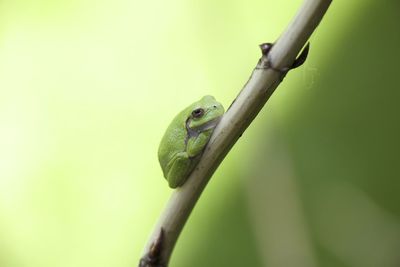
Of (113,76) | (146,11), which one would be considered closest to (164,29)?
(146,11)

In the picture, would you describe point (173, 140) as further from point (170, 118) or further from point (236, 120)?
point (170, 118)

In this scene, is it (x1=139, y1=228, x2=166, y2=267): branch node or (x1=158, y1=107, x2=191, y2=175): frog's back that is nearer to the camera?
(x1=139, y1=228, x2=166, y2=267): branch node

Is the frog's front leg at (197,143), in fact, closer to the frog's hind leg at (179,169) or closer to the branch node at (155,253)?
the frog's hind leg at (179,169)

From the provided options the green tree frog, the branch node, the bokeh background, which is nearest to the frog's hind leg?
the green tree frog

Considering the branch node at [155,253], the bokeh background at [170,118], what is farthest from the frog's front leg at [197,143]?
the bokeh background at [170,118]

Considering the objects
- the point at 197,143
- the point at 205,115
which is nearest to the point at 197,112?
the point at 205,115

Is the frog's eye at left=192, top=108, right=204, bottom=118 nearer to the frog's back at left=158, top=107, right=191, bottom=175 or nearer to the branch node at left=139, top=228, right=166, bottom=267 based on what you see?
the frog's back at left=158, top=107, right=191, bottom=175
